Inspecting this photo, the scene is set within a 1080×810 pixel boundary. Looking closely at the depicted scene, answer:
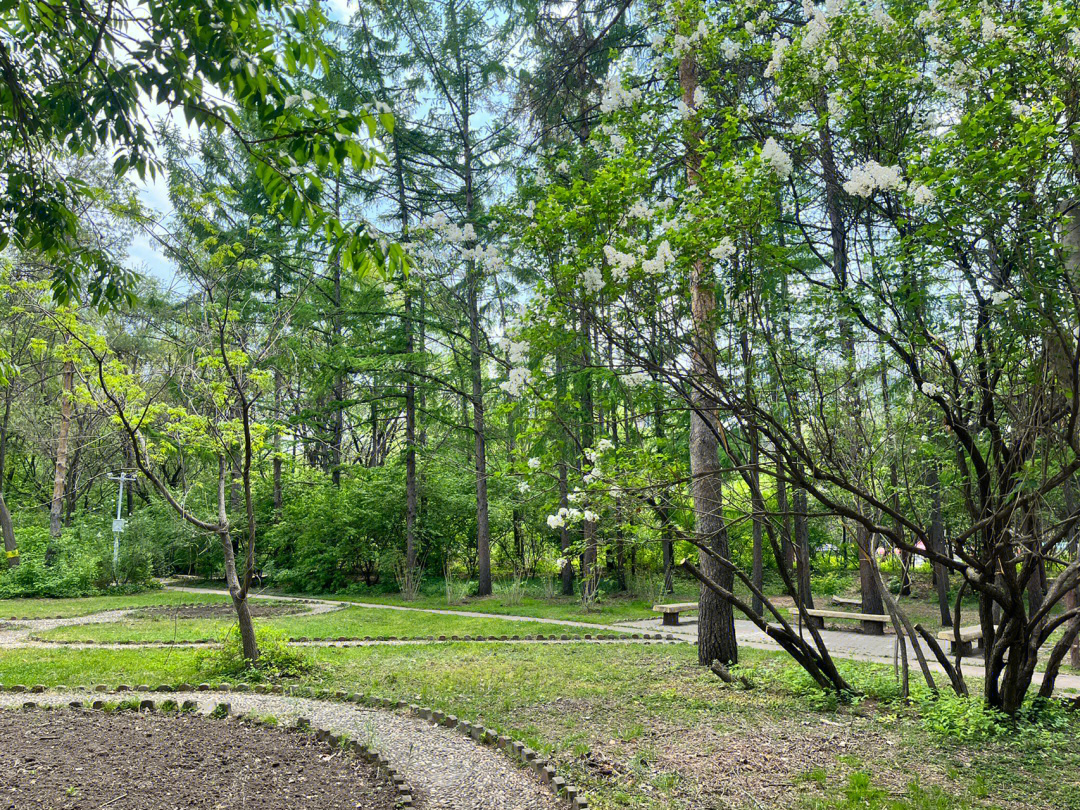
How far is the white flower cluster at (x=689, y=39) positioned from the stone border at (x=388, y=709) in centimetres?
453

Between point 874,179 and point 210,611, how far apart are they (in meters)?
12.3

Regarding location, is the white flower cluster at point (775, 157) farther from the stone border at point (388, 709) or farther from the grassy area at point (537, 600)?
the grassy area at point (537, 600)

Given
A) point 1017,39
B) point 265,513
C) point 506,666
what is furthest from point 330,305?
point 1017,39

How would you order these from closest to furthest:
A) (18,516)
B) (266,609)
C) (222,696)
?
(222,696)
(266,609)
(18,516)

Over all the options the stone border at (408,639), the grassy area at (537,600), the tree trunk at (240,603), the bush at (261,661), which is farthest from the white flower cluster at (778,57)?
the grassy area at (537,600)

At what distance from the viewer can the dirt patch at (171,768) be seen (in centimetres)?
325

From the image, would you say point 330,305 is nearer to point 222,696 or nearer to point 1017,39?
point 222,696

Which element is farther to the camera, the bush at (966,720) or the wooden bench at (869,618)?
the wooden bench at (869,618)

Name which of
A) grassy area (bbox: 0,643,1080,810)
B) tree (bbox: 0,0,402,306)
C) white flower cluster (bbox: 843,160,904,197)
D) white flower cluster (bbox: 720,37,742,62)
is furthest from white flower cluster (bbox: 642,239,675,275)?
grassy area (bbox: 0,643,1080,810)

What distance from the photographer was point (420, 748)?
4293mm

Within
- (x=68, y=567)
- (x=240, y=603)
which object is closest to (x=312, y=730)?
(x=240, y=603)

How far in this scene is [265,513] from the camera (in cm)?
2014

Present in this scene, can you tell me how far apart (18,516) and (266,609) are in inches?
549

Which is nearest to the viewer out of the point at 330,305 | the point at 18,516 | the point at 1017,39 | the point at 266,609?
the point at 1017,39
